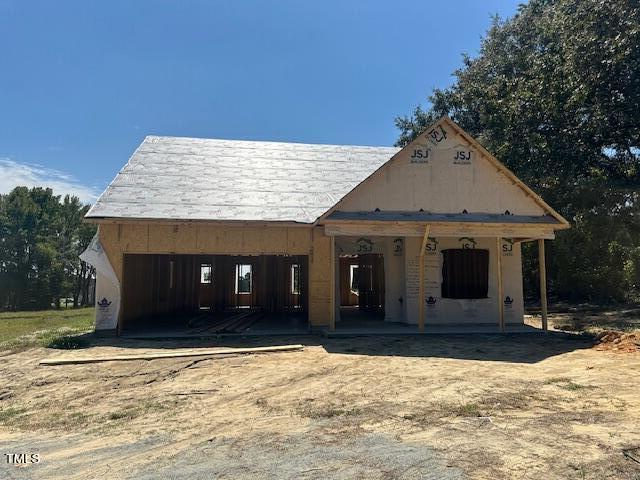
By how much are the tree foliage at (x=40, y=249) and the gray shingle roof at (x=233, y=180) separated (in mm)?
18353

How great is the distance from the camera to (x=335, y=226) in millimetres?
11711

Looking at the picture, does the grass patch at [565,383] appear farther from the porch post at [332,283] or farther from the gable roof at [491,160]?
the gable roof at [491,160]

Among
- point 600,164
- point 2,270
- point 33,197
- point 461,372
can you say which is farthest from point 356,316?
point 33,197

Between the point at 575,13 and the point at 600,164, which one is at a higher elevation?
the point at 575,13

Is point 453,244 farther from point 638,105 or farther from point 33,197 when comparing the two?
point 33,197

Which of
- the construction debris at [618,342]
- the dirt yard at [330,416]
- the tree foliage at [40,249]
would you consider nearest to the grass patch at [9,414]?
the dirt yard at [330,416]

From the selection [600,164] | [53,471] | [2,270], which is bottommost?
[53,471]

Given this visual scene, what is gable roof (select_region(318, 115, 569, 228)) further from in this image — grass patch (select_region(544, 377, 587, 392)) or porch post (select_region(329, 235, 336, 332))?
grass patch (select_region(544, 377, 587, 392))

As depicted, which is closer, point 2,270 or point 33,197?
point 2,270

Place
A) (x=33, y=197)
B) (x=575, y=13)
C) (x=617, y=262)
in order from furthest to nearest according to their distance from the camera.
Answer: (x=33, y=197)
(x=617, y=262)
(x=575, y=13)

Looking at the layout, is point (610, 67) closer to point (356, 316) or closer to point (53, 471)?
point (356, 316)

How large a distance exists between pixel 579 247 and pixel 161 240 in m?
16.5

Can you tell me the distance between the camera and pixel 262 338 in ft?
39.1

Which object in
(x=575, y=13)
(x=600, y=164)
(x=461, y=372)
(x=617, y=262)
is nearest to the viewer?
(x=461, y=372)
